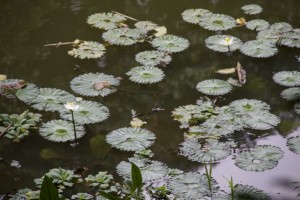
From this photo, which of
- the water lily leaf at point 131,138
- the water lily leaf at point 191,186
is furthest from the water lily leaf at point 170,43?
the water lily leaf at point 191,186

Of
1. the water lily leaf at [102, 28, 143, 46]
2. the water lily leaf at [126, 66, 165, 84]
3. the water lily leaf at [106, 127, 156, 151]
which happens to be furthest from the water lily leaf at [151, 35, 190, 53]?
the water lily leaf at [106, 127, 156, 151]

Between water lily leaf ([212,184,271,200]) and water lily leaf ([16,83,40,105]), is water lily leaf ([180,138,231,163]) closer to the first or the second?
water lily leaf ([212,184,271,200])

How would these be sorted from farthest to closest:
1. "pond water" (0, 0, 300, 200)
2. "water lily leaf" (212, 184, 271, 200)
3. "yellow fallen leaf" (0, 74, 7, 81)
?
"yellow fallen leaf" (0, 74, 7, 81) → "pond water" (0, 0, 300, 200) → "water lily leaf" (212, 184, 271, 200)

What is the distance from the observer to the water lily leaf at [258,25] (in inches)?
152

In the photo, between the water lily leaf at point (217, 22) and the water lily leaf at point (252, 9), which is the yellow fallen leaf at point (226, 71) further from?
the water lily leaf at point (252, 9)

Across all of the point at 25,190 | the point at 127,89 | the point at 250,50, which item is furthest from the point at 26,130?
the point at 250,50

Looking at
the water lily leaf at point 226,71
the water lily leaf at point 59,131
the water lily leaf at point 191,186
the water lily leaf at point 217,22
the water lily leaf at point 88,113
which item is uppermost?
the water lily leaf at point 217,22

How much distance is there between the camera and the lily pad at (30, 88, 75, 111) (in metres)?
2.97

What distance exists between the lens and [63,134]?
2.76 meters

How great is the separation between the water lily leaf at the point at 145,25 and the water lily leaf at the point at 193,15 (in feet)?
0.89

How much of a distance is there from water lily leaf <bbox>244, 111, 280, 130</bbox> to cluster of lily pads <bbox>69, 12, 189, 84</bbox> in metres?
0.68

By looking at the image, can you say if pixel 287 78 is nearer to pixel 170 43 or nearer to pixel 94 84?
pixel 170 43

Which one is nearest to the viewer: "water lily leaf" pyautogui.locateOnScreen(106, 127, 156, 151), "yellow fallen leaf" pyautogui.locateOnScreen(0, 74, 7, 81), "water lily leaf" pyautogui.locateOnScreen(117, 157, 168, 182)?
"water lily leaf" pyautogui.locateOnScreen(117, 157, 168, 182)

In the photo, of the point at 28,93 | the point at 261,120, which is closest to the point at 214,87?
the point at 261,120
